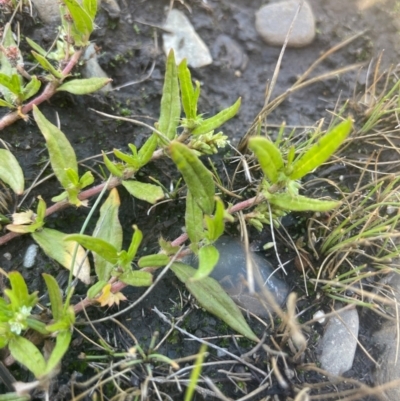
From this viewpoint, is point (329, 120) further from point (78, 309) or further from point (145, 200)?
point (78, 309)

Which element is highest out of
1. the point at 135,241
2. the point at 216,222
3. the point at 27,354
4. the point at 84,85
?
the point at 84,85

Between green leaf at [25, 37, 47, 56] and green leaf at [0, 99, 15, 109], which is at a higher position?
green leaf at [25, 37, 47, 56]

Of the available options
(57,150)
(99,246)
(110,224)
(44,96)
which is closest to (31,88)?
(44,96)

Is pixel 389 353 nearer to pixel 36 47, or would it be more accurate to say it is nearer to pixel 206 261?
pixel 206 261

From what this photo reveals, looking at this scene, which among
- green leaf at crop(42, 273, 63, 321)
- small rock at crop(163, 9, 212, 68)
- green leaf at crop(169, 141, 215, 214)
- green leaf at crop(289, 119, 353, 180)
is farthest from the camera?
small rock at crop(163, 9, 212, 68)

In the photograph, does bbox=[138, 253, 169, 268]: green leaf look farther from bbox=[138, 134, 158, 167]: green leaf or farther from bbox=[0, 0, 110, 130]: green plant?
bbox=[0, 0, 110, 130]: green plant

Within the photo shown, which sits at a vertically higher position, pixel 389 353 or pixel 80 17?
pixel 80 17

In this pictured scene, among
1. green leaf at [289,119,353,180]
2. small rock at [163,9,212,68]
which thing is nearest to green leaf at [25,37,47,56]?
small rock at [163,9,212,68]
